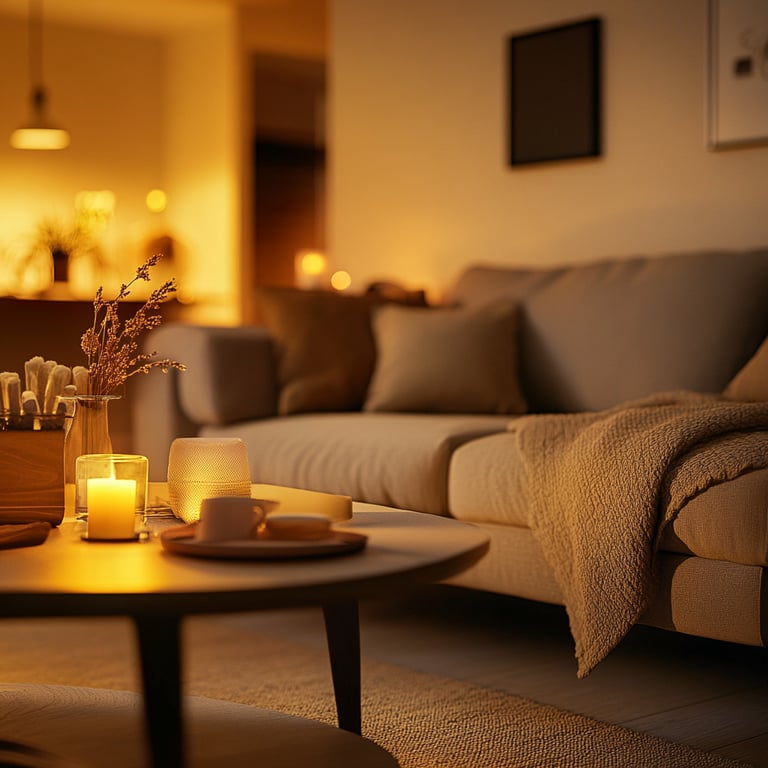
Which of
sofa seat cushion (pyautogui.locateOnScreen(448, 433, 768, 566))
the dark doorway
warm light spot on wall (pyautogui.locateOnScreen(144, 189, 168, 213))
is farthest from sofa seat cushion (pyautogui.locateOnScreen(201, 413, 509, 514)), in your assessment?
the dark doorway

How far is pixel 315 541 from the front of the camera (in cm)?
144

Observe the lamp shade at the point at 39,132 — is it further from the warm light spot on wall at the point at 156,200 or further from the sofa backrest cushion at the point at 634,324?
the sofa backrest cushion at the point at 634,324

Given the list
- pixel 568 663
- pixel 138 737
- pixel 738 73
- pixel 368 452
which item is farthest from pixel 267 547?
pixel 738 73

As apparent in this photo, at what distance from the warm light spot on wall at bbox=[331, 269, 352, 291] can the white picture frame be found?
1.64 meters

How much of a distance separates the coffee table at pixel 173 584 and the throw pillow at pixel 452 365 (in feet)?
6.43

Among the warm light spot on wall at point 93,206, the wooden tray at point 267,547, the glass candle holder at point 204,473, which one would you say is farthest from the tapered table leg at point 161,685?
the warm light spot on wall at point 93,206

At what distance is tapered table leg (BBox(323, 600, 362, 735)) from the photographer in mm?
1863

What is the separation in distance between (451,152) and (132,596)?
342 cm

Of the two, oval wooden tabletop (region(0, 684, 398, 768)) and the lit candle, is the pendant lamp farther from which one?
the lit candle

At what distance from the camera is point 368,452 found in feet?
9.97

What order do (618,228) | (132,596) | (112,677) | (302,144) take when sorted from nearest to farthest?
1. (132,596)
2. (112,677)
3. (618,228)
4. (302,144)

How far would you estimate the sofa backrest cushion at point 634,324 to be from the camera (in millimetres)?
3201

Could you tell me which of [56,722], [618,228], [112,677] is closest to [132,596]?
[56,722]

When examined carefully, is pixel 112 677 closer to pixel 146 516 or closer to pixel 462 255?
pixel 146 516
